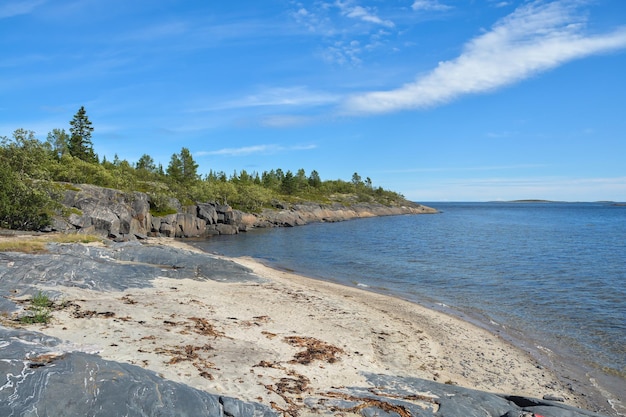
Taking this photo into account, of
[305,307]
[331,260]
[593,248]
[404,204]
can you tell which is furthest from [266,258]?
[404,204]

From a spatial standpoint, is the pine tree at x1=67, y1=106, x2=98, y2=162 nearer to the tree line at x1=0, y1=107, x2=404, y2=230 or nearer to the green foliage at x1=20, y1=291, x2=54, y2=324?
the tree line at x1=0, y1=107, x2=404, y2=230

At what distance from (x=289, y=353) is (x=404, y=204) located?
183m

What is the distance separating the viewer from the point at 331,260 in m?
49.5

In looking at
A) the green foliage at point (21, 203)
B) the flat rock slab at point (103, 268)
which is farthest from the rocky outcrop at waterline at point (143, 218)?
the flat rock slab at point (103, 268)

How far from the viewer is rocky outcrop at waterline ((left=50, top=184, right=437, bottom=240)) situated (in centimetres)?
5416

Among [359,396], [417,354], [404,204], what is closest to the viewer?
[359,396]

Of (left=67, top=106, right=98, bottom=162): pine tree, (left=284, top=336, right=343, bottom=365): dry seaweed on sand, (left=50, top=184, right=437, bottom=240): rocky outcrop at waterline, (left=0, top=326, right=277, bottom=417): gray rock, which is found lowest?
(left=284, top=336, right=343, bottom=365): dry seaweed on sand

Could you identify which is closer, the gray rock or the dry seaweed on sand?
the gray rock

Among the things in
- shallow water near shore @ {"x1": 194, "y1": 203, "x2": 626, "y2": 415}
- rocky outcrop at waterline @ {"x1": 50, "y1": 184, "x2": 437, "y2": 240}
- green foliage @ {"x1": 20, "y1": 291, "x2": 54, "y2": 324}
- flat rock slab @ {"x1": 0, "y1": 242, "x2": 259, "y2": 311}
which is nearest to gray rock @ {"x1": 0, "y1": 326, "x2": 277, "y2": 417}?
green foliage @ {"x1": 20, "y1": 291, "x2": 54, "y2": 324}

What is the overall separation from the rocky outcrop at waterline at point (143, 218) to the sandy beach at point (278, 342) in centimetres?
3325

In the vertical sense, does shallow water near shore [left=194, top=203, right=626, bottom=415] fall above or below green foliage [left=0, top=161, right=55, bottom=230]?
below

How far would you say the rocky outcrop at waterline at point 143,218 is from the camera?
2132 inches

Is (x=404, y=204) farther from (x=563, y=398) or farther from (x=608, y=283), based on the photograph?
(x=563, y=398)

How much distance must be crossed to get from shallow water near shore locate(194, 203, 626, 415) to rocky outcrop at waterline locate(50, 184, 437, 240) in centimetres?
920
